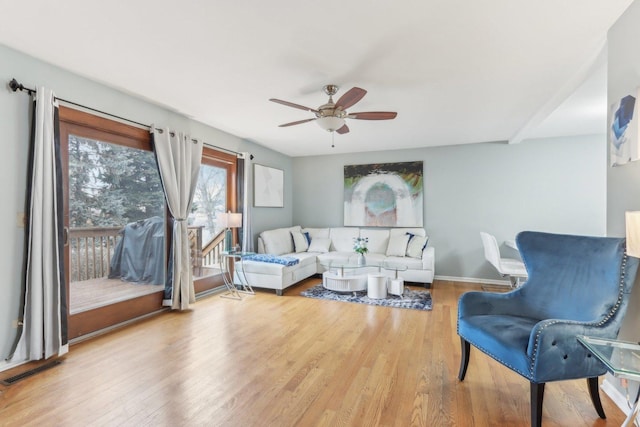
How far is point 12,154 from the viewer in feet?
7.54

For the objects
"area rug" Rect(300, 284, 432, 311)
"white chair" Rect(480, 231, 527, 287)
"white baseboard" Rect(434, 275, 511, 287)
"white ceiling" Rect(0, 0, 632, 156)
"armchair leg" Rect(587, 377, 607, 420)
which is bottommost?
"area rug" Rect(300, 284, 432, 311)

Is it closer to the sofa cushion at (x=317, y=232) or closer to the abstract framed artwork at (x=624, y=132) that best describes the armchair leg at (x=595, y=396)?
the abstract framed artwork at (x=624, y=132)

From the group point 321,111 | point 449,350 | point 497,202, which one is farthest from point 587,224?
point 321,111

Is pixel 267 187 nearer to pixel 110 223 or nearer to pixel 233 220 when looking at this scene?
pixel 233 220

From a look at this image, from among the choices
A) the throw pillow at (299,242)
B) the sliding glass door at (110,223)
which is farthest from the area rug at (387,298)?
the sliding glass door at (110,223)

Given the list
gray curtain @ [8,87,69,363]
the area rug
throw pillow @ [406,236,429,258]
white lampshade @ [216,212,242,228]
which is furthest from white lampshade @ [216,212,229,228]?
throw pillow @ [406,236,429,258]

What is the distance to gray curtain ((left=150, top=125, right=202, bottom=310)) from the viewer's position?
137 inches

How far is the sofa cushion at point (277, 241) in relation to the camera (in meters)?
5.09

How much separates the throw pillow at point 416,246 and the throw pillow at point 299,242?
1.91 metres

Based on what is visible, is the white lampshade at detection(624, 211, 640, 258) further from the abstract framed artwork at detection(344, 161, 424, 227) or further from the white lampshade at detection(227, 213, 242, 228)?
the abstract framed artwork at detection(344, 161, 424, 227)

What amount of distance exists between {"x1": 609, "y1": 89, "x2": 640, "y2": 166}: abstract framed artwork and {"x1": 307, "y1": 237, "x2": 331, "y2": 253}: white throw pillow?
4.27 m

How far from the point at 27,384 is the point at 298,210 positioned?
16.1 ft

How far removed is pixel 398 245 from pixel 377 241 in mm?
475

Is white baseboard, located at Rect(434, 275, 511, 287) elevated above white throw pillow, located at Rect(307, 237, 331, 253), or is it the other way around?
white throw pillow, located at Rect(307, 237, 331, 253)
